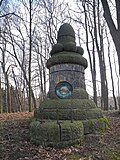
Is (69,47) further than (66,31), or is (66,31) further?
(66,31)

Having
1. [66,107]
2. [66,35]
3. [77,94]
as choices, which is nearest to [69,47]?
[66,35]

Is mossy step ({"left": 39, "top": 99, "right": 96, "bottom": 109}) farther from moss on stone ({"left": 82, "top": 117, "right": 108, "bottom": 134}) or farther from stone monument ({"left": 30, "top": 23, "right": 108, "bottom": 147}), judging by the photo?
moss on stone ({"left": 82, "top": 117, "right": 108, "bottom": 134})

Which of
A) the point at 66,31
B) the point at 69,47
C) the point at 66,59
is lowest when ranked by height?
the point at 66,59

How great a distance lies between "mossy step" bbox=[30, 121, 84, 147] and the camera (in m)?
5.37

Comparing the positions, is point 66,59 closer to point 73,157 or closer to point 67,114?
point 67,114

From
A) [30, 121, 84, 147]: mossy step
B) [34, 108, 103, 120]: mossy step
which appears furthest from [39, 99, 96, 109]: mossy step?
[30, 121, 84, 147]: mossy step

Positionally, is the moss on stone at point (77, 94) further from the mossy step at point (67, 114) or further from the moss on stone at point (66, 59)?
the moss on stone at point (66, 59)

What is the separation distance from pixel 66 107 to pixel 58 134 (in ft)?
4.24

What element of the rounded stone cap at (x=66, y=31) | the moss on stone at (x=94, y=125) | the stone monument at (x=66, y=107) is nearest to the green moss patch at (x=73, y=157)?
the stone monument at (x=66, y=107)

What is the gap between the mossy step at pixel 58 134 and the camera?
17.6 ft

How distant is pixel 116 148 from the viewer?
5102mm

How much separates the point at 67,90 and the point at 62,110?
709 mm

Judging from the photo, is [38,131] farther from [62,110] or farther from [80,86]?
[80,86]

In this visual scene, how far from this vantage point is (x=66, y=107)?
6.50 metres
